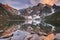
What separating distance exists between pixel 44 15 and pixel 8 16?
0.52 metres

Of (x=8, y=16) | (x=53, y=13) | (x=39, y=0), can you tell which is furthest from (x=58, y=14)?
(x=8, y=16)

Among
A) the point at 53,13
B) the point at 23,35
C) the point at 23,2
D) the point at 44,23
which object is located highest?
A: the point at 23,2

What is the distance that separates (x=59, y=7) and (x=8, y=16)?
2.48ft

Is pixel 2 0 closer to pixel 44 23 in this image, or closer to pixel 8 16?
pixel 8 16

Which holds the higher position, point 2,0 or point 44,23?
point 2,0

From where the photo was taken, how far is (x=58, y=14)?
204 centimetres

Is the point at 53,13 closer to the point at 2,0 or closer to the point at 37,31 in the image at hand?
the point at 37,31

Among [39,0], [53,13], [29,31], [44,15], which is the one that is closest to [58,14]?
[53,13]

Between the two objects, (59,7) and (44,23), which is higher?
(59,7)

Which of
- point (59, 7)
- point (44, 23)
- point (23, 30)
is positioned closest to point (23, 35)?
point (23, 30)

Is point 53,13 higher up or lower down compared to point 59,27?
higher up

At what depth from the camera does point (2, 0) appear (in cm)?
204

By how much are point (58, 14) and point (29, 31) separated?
0.49m

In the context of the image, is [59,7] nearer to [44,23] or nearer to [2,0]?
[44,23]
